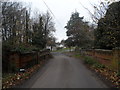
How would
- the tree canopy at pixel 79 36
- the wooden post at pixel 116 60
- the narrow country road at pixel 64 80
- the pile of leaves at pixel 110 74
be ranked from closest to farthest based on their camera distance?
the narrow country road at pixel 64 80 < the pile of leaves at pixel 110 74 < the wooden post at pixel 116 60 < the tree canopy at pixel 79 36

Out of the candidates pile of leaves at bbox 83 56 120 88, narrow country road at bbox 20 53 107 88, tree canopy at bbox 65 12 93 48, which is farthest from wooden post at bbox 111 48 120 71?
tree canopy at bbox 65 12 93 48

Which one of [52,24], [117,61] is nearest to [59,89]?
[117,61]

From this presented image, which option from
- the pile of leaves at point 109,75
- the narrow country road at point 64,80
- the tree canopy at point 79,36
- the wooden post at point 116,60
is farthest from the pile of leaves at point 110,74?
the tree canopy at point 79,36

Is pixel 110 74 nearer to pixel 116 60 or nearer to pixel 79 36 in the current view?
pixel 116 60

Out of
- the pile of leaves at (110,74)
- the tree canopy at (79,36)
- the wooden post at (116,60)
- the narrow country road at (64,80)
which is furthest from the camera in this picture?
the tree canopy at (79,36)

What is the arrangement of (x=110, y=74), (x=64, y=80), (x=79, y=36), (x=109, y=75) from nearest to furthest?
(x=64, y=80) < (x=109, y=75) < (x=110, y=74) < (x=79, y=36)

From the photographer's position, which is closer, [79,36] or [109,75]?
[109,75]

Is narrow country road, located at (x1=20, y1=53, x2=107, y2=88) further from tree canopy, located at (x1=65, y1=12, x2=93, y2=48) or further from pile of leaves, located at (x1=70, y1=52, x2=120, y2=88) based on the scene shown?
tree canopy, located at (x1=65, y1=12, x2=93, y2=48)

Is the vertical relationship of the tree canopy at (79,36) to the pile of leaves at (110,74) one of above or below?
above

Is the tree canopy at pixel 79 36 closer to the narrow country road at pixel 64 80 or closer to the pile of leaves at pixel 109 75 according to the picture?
the pile of leaves at pixel 109 75

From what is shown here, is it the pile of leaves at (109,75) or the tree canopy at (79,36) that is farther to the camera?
Result: the tree canopy at (79,36)

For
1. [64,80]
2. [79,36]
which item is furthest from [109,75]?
[79,36]

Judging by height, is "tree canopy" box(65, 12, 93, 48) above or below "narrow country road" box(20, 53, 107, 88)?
above

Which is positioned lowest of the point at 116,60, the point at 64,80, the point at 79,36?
the point at 64,80
